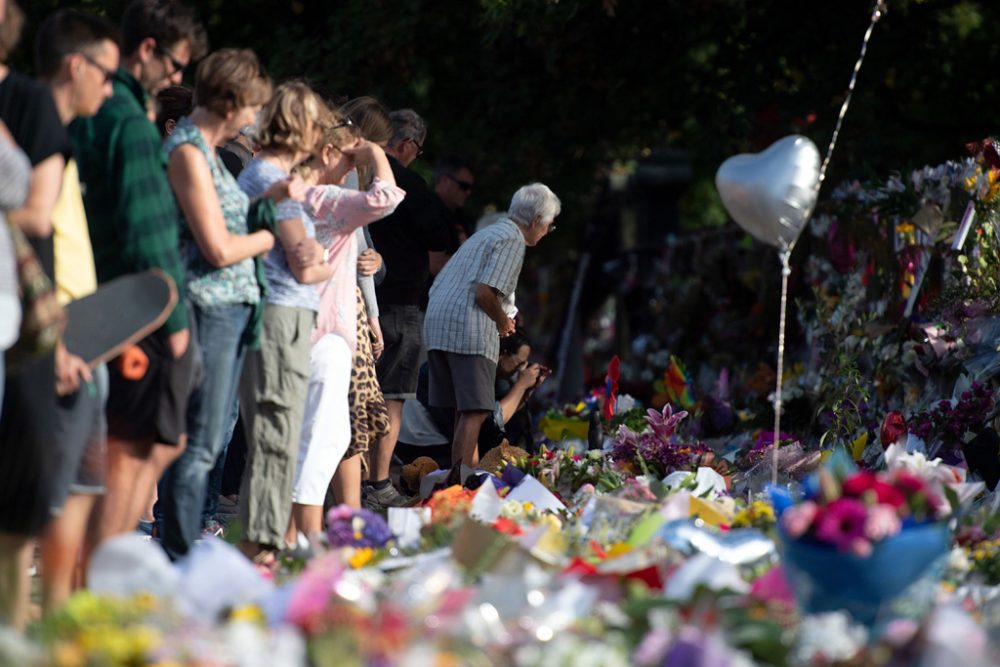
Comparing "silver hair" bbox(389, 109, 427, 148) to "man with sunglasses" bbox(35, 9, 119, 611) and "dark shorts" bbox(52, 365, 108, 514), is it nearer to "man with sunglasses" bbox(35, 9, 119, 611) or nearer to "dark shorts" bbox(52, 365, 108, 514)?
"man with sunglasses" bbox(35, 9, 119, 611)

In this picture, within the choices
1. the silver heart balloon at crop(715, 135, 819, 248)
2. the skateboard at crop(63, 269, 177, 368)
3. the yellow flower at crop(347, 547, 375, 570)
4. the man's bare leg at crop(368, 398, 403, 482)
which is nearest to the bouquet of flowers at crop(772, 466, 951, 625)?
the yellow flower at crop(347, 547, 375, 570)

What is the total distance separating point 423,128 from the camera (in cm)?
680

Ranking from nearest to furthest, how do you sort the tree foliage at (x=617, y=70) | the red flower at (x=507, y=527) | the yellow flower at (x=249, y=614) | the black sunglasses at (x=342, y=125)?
the yellow flower at (x=249, y=614)
the red flower at (x=507, y=527)
the black sunglasses at (x=342, y=125)
the tree foliage at (x=617, y=70)

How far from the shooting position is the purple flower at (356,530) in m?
4.54

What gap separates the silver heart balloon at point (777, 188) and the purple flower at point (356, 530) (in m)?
1.67

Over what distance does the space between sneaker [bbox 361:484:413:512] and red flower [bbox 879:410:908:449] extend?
1993 mm

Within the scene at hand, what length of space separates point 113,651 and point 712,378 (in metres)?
8.69

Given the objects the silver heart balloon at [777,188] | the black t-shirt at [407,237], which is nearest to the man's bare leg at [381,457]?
the black t-shirt at [407,237]

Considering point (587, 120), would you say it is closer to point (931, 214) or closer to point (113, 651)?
point (931, 214)

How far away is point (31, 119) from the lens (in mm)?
3520

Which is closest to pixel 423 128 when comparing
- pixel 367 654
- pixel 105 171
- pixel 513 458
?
pixel 513 458

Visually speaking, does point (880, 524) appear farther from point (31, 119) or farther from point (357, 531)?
point (31, 119)

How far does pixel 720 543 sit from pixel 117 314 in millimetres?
1718

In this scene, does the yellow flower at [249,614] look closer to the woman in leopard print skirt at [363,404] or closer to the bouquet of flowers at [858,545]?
the bouquet of flowers at [858,545]
